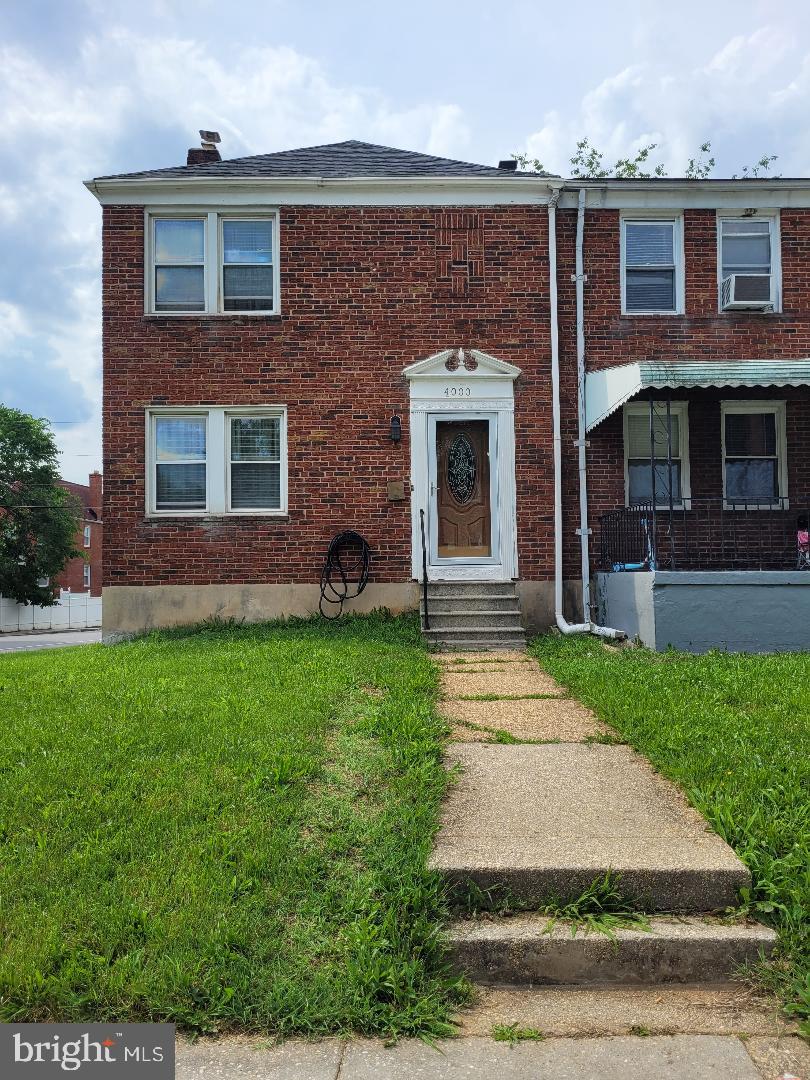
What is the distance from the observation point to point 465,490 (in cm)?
1132

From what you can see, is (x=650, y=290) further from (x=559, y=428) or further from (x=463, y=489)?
(x=463, y=489)

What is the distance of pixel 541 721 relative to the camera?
604cm

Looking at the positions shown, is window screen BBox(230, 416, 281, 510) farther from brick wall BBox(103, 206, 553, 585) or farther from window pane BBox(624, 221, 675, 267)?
window pane BBox(624, 221, 675, 267)

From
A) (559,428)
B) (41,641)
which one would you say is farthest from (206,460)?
(41,641)

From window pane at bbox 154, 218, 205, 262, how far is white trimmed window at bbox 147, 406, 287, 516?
212 cm

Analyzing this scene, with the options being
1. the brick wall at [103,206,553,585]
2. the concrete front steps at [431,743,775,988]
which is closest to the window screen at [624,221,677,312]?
the brick wall at [103,206,553,585]

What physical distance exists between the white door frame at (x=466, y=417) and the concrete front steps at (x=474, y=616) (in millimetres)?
304

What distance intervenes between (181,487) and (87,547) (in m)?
44.2

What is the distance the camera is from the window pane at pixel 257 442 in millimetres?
11320

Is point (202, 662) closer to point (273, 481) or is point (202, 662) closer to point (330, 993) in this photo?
point (273, 481)

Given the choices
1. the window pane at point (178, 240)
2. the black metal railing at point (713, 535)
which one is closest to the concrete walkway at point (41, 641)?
the window pane at point (178, 240)

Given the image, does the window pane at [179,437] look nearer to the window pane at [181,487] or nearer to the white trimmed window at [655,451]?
the window pane at [181,487]

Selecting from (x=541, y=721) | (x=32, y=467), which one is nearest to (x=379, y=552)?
(x=541, y=721)

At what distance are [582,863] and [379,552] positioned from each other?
7693mm
